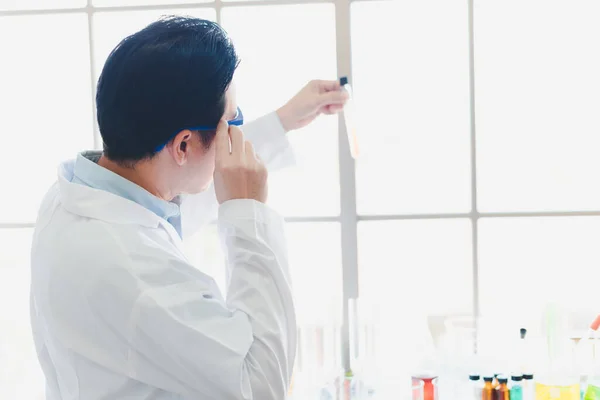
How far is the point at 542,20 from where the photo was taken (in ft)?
5.26

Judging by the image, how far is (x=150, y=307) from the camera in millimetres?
1001

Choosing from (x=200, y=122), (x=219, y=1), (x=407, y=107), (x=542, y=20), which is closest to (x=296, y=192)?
(x=407, y=107)

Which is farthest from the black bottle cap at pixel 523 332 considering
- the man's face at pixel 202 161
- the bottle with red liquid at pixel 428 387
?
the man's face at pixel 202 161

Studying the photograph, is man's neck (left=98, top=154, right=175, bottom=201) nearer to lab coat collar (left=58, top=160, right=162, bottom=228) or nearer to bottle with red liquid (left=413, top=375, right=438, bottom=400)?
lab coat collar (left=58, top=160, right=162, bottom=228)

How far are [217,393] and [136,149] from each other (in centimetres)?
42

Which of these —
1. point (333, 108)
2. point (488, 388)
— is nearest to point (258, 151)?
point (333, 108)

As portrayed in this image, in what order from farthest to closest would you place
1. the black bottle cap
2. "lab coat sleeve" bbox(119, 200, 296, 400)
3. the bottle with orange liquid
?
the black bottle cap → the bottle with orange liquid → "lab coat sleeve" bbox(119, 200, 296, 400)

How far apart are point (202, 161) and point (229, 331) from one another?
323mm

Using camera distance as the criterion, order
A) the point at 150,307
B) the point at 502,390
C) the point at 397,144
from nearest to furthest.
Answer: the point at 150,307 < the point at 502,390 < the point at 397,144

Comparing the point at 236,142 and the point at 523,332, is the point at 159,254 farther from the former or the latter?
the point at 523,332

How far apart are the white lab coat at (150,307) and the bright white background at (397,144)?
1.86 ft

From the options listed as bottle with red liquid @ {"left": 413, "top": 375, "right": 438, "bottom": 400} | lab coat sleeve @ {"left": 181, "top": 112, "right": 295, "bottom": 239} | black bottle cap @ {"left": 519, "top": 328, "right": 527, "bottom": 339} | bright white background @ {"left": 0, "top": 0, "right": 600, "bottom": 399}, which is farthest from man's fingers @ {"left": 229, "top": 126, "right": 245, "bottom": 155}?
black bottle cap @ {"left": 519, "top": 328, "right": 527, "bottom": 339}

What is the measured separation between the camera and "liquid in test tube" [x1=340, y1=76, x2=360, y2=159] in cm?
147

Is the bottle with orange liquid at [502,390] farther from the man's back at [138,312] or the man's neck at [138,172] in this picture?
the man's neck at [138,172]
